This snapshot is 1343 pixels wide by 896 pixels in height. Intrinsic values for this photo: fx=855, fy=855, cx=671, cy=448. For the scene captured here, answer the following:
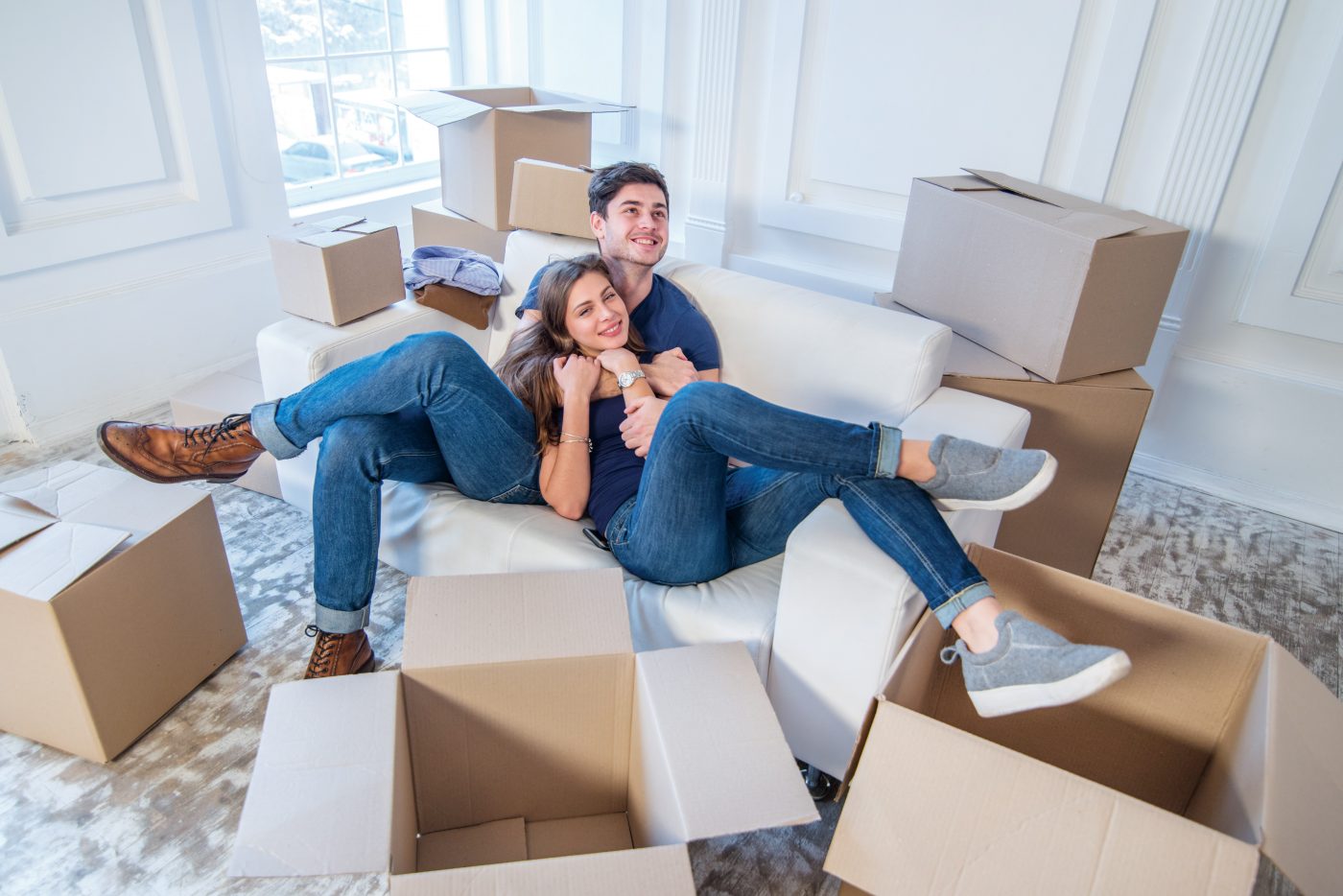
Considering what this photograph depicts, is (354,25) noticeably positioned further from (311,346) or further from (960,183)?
(960,183)

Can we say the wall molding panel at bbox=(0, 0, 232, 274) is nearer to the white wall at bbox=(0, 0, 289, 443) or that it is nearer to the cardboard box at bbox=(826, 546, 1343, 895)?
the white wall at bbox=(0, 0, 289, 443)

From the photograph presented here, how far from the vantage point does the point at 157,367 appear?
2.46m

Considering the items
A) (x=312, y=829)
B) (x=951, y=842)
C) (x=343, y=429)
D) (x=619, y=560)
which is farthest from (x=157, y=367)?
(x=951, y=842)

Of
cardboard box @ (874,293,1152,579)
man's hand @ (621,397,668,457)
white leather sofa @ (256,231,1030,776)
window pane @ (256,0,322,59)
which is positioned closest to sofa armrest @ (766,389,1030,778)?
white leather sofa @ (256,231,1030,776)

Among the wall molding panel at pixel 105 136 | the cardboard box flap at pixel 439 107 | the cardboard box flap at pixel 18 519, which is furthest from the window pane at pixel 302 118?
the cardboard box flap at pixel 18 519

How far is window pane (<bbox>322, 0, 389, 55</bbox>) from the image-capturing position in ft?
9.73

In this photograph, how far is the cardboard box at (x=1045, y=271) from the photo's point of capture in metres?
1.61

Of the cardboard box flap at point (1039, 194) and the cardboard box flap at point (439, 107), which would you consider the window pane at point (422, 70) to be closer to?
the cardboard box flap at point (439, 107)

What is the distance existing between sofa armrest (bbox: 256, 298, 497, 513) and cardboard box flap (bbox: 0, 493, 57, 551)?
450 mm

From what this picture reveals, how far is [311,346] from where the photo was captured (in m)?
1.65

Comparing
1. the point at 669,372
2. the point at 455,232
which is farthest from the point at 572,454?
the point at 455,232

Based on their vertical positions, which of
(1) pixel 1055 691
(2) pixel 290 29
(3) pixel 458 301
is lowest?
(1) pixel 1055 691

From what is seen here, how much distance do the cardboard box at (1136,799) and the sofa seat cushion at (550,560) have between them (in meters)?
0.31

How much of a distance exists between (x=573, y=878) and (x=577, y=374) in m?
0.91
